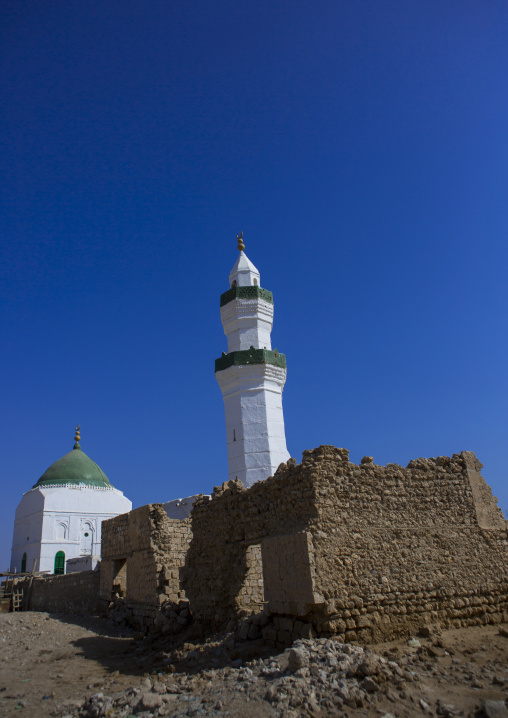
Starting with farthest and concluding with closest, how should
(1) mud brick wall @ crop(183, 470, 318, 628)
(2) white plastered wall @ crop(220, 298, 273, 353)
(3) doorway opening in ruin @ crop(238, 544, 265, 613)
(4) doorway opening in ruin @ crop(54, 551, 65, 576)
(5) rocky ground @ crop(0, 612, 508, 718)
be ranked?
(4) doorway opening in ruin @ crop(54, 551, 65, 576)
(2) white plastered wall @ crop(220, 298, 273, 353)
(3) doorway opening in ruin @ crop(238, 544, 265, 613)
(1) mud brick wall @ crop(183, 470, 318, 628)
(5) rocky ground @ crop(0, 612, 508, 718)

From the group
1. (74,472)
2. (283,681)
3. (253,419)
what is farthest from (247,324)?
(283,681)

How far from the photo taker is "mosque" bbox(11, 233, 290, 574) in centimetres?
2183

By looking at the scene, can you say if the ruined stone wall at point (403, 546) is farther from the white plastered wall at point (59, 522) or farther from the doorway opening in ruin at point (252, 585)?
the white plastered wall at point (59, 522)

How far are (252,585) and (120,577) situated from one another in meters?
5.80

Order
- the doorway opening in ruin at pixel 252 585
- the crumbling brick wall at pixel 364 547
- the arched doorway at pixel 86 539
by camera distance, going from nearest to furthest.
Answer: the crumbling brick wall at pixel 364 547 → the doorway opening in ruin at pixel 252 585 → the arched doorway at pixel 86 539

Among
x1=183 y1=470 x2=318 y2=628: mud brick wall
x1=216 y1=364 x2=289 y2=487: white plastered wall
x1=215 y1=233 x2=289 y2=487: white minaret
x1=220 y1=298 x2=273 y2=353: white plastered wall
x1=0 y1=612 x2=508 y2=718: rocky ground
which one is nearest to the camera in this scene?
x1=0 y1=612 x2=508 y2=718: rocky ground

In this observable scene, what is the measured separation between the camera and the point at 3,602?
20.8 m

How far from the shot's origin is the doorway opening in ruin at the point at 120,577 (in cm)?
1273

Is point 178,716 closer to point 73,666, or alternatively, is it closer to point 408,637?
point 408,637

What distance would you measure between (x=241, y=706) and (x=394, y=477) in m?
3.67

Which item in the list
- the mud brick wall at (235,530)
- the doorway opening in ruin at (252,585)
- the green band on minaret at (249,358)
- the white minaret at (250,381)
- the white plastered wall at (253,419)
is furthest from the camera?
the green band on minaret at (249,358)

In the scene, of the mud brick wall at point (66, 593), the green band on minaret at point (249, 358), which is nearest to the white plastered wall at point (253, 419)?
the green band on minaret at point (249, 358)

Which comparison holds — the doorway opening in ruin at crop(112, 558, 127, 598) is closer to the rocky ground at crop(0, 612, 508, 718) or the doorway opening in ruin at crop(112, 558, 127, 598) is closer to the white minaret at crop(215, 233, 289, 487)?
the rocky ground at crop(0, 612, 508, 718)

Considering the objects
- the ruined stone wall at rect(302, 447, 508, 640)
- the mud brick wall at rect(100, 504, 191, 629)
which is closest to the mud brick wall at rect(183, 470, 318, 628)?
the ruined stone wall at rect(302, 447, 508, 640)
